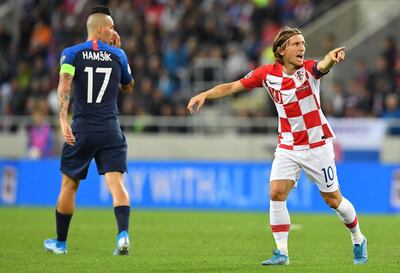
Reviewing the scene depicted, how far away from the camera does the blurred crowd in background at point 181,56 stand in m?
24.1

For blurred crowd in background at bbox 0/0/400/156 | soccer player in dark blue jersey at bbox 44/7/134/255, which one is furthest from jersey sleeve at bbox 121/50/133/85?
blurred crowd in background at bbox 0/0/400/156

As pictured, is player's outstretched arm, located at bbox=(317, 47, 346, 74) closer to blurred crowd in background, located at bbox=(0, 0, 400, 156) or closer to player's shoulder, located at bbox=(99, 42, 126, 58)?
player's shoulder, located at bbox=(99, 42, 126, 58)

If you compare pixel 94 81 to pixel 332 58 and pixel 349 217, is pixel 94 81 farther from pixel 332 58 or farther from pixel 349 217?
pixel 349 217

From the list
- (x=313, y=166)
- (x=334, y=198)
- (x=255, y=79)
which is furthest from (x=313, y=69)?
(x=334, y=198)

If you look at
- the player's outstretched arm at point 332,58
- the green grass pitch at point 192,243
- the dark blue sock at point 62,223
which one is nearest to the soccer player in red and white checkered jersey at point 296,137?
the player's outstretched arm at point 332,58

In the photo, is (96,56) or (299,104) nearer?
(299,104)

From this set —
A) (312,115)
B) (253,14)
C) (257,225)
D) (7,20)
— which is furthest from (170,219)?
(7,20)

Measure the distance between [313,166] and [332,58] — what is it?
116cm

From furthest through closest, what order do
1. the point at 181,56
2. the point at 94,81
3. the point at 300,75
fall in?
1. the point at 181,56
2. the point at 94,81
3. the point at 300,75

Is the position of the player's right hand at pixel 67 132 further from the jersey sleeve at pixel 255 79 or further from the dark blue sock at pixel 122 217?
the jersey sleeve at pixel 255 79

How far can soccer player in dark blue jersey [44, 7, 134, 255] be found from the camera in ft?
35.7

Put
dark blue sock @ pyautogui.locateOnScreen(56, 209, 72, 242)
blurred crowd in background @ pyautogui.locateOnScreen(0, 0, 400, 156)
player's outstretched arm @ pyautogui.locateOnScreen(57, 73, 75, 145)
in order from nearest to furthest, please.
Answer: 1. player's outstretched arm @ pyautogui.locateOnScreen(57, 73, 75, 145)
2. dark blue sock @ pyautogui.locateOnScreen(56, 209, 72, 242)
3. blurred crowd in background @ pyautogui.locateOnScreen(0, 0, 400, 156)

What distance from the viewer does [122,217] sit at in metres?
10.8

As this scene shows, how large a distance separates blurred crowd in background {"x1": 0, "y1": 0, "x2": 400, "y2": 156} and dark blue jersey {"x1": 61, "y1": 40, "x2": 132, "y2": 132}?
13.4 meters
